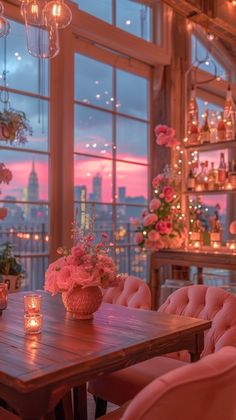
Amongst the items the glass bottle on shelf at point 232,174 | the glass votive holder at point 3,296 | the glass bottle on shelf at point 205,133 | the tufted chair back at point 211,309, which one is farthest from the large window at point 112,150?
the glass votive holder at point 3,296

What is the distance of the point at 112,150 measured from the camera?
4746mm

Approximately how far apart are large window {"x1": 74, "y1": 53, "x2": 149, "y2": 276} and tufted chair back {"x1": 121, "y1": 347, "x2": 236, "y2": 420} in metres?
3.03

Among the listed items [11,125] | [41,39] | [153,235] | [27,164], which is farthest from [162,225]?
[41,39]

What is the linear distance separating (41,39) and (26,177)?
1899mm

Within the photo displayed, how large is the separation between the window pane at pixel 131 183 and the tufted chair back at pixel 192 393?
3706 millimetres

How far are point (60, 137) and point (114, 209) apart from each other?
1.01m

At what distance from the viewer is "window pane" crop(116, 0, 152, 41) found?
475 cm

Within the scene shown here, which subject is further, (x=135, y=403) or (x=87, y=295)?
(x=87, y=295)

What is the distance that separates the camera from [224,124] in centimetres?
412

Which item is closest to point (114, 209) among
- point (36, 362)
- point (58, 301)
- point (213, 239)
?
point (213, 239)

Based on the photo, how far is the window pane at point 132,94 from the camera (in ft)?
16.0

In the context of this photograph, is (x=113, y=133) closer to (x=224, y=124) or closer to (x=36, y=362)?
(x=224, y=124)

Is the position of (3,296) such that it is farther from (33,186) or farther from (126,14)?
(126,14)

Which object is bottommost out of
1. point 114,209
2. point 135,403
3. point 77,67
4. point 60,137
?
point 135,403
